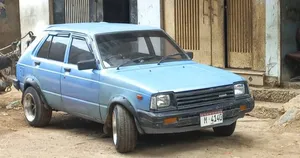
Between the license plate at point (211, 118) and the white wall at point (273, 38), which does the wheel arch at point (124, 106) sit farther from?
the white wall at point (273, 38)

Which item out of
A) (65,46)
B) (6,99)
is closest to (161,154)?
(65,46)

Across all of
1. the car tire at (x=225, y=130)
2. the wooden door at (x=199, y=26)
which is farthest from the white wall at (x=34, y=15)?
the car tire at (x=225, y=130)

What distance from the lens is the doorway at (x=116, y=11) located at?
14.6 meters

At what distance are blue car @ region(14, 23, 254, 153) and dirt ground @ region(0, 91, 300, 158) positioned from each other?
0.83ft

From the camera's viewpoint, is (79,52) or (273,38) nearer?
(79,52)

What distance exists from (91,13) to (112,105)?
25.2ft

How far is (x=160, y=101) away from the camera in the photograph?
6.88 m

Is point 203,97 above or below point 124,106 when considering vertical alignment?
above

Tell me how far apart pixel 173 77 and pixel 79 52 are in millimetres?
1689

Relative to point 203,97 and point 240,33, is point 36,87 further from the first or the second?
point 240,33

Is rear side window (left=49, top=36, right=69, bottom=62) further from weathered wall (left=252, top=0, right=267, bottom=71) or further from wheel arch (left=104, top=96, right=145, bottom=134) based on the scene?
weathered wall (left=252, top=0, right=267, bottom=71)

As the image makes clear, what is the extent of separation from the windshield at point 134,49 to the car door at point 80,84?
0.22 m

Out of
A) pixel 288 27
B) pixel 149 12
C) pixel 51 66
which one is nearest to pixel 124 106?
pixel 51 66

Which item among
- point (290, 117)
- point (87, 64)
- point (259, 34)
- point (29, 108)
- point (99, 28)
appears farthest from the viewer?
point (259, 34)
